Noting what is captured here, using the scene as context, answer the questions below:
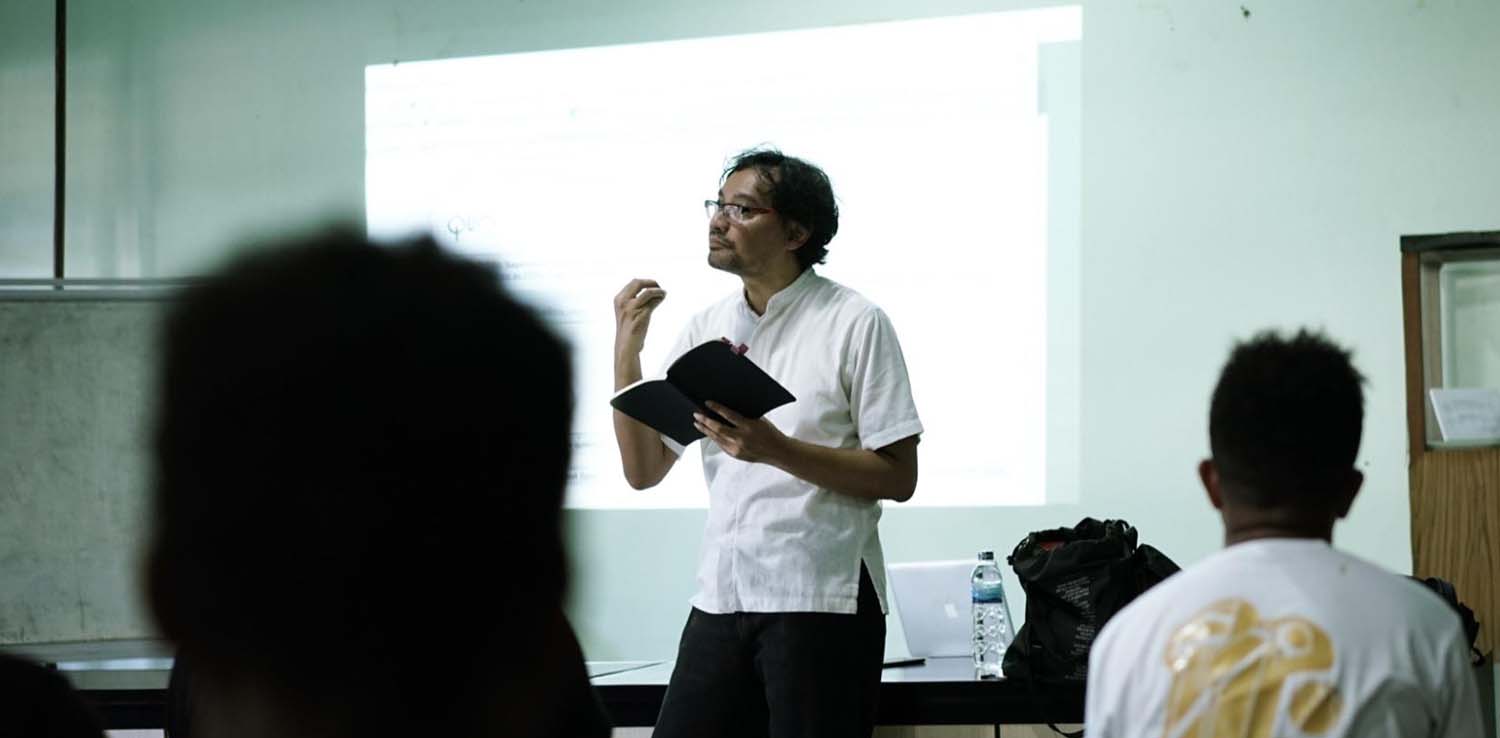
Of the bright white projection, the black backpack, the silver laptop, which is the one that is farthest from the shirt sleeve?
the bright white projection

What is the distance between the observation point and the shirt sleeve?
7.17 ft

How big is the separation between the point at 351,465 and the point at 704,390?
5.73 feet

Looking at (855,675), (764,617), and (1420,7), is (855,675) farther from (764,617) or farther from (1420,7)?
(1420,7)

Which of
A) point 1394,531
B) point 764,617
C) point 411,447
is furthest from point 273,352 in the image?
point 1394,531

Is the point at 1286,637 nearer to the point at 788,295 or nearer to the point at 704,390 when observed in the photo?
the point at 704,390

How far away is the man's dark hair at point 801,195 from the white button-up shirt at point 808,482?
0.27ft

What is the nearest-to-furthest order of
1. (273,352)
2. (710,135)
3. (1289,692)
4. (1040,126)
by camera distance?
(273,352), (1289,692), (1040,126), (710,135)

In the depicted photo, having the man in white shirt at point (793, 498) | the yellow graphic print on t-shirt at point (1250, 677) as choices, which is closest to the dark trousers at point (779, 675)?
the man in white shirt at point (793, 498)

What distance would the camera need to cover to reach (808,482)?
7.12 feet

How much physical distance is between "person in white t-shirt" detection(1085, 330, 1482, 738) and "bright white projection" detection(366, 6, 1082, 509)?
8.03 ft

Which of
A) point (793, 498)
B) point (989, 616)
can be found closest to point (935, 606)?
point (989, 616)

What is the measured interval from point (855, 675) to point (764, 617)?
0.15m

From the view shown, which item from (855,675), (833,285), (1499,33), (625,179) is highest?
(1499,33)

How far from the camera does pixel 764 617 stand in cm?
214
